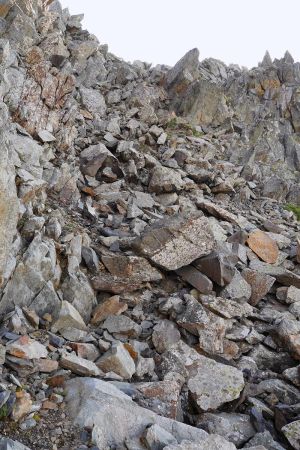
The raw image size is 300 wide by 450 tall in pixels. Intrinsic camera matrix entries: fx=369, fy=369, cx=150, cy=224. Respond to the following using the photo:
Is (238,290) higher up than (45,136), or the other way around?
(45,136)

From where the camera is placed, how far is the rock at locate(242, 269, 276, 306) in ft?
41.2

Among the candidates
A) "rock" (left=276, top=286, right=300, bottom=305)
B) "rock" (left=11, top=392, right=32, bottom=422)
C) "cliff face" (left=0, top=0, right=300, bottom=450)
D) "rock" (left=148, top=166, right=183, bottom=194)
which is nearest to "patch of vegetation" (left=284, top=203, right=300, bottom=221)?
"cliff face" (left=0, top=0, right=300, bottom=450)

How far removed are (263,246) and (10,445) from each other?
12.1 m

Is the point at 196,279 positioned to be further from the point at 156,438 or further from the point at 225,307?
the point at 156,438

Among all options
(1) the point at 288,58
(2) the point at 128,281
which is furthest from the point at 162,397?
(1) the point at 288,58

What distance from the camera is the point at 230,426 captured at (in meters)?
8.01

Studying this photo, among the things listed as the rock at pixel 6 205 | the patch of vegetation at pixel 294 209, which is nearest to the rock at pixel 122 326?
the rock at pixel 6 205

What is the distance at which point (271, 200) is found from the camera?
2200cm

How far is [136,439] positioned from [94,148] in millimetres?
13488

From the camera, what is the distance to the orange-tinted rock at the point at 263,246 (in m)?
14.9

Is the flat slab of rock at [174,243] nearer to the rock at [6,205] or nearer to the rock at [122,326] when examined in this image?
the rock at [122,326]

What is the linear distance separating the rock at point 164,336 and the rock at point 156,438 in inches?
125

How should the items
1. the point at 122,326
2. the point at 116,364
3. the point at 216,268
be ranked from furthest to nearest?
the point at 216,268
the point at 122,326
the point at 116,364

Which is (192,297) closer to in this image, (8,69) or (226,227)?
(226,227)
